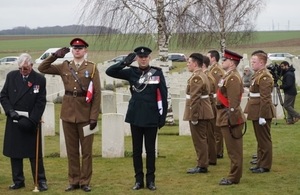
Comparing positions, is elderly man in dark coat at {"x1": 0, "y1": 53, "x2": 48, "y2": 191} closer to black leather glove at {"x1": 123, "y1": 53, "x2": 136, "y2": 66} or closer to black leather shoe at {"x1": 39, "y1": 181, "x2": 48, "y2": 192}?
black leather shoe at {"x1": 39, "y1": 181, "x2": 48, "y2": 192}

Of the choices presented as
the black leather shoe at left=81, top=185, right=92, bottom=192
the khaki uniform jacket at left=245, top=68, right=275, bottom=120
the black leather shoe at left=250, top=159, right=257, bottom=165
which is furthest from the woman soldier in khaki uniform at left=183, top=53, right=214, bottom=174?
the black leather shoe at left=81, top=185, right=92, bottom=192

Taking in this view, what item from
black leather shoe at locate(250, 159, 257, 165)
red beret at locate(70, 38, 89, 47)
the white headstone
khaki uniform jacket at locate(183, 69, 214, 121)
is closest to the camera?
red beret at locate(70, 38, 89, 47)

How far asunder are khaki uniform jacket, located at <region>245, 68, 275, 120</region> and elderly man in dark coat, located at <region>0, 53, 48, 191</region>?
11.1ft

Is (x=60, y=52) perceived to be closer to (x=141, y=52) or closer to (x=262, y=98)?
(x=141, y=52)

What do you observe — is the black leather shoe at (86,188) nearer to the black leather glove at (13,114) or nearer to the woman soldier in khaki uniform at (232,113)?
the black leather glove at (13,114)

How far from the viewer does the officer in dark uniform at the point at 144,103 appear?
993 centimetres

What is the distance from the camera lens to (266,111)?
1118cm

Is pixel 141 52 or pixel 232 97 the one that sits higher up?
pixel 141 52

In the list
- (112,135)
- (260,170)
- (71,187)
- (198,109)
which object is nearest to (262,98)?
(198,109)

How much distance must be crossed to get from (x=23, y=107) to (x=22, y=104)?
45 mm

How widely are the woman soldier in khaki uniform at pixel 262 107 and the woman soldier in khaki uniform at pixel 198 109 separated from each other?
2.34 feet

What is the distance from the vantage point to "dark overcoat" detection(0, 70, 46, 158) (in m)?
9.95

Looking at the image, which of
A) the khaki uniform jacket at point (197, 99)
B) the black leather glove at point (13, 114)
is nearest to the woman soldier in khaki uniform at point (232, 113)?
the khaki uniform jacket at point (197, 99)

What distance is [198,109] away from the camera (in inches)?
446
